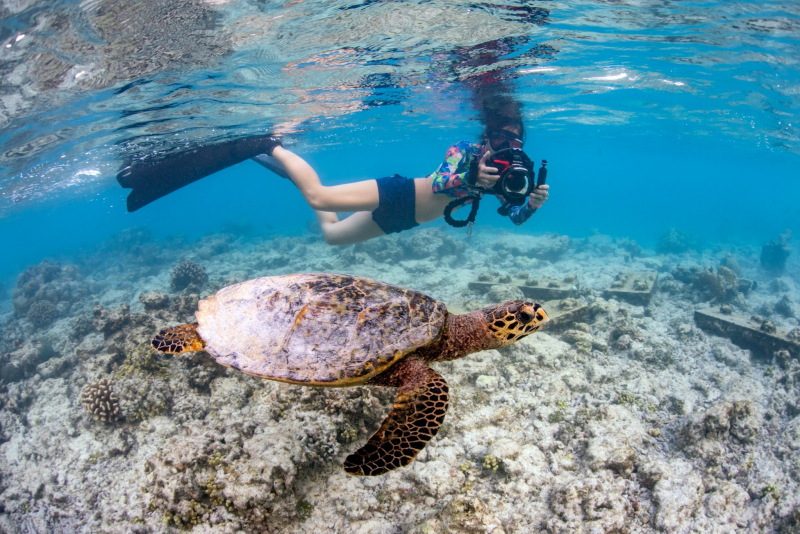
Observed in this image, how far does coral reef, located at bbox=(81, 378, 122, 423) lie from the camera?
4.91 meters

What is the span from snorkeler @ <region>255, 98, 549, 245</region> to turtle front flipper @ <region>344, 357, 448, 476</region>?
3817 mm

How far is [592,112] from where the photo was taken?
Result: 22562 mm

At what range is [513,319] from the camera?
3.42 meters

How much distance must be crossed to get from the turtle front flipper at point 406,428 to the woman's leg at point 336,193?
553 centimetres

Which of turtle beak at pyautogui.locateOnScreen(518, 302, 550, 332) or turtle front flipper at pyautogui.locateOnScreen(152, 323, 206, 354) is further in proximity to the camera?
turtle front flipper at pyautogui.locateOnScreen(152, 323, 206, 354)

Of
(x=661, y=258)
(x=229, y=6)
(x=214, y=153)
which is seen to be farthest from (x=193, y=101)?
(x=661, y=258)

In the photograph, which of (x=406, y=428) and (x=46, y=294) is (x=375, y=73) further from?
(x=46, y=294)

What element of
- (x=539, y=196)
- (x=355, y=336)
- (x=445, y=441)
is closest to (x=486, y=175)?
(x=539, y=196)

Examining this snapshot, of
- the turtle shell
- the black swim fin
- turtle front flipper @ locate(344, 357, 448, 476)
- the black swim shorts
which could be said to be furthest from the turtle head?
the black swim fin

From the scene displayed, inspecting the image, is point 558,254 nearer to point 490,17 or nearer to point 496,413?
point 490,17

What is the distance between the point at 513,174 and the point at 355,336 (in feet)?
13.9

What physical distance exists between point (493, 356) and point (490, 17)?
818 cm

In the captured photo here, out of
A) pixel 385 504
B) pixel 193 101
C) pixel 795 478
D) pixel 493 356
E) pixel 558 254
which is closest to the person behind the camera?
pixel 385 504

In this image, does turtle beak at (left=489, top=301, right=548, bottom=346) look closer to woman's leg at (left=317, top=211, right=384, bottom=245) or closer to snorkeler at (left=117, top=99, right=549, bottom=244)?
snorkeler at (left=117, top=99, right=549, bottom=244)
